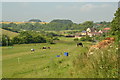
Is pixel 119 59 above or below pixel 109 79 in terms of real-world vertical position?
above

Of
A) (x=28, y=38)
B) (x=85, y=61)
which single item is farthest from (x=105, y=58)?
(x=28, y=38)

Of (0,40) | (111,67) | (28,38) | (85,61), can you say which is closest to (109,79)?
(111,67)

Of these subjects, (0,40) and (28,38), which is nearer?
(0,40)

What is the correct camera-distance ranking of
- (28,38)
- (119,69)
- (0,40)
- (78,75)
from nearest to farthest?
1. (119,69)
2. (78,75)
3. (0,40)
4. (28,38)

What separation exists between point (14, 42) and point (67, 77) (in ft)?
262

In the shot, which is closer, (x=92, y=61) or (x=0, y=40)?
(x=92, y=61)

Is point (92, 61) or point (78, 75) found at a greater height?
point (92, 61)

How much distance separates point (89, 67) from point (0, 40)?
77.6 m

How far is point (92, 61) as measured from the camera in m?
7.16

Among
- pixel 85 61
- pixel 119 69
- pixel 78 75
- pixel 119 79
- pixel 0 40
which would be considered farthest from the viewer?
pixel 0 40

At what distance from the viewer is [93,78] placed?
20.3 feet

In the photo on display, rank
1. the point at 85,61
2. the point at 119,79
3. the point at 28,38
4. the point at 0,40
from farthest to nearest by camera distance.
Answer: the point at 28,38 → the point at 0,40 → the point at 85,61 → the point at 119,79

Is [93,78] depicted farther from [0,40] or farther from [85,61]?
[0,40]

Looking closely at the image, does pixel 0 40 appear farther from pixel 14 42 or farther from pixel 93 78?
pixel 93 78
